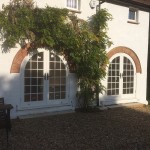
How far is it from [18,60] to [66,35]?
1953 millimetres

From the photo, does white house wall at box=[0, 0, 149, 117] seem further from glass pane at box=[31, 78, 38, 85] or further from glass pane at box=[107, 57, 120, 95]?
glass pane at box=[107, 57, 120, 95]

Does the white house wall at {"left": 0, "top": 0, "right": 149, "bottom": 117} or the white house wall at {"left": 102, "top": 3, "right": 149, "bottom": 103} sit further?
the white house wall at {"left": 102, "top": 3, "right": 149, "bottom": 103}

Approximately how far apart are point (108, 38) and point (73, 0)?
2108mm

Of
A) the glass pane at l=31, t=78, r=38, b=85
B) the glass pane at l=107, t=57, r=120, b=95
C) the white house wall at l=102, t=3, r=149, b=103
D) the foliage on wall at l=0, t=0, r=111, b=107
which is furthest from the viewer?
the glass pane at l=107, t=57, r=120, b=95

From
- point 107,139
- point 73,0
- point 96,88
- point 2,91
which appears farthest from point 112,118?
point 73,0

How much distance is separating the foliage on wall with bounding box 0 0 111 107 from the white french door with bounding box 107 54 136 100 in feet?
3.86

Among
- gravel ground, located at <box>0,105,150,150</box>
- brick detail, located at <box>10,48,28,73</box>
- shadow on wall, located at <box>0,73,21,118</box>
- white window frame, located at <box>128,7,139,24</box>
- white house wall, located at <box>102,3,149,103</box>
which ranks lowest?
gravel ground, located at <box>0,105,150,150</box>

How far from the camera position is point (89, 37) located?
1273 centimetres

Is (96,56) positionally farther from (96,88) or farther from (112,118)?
(112,118)

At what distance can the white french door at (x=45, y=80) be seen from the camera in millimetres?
12102

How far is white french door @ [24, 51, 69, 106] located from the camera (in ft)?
39.7

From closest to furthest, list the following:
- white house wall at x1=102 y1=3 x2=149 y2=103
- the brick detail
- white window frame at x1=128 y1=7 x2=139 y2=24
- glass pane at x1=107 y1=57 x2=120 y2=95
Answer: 1. the brick detail
2. white house wall at x1=102 y1=3 x2=149 y2=103
3. glass pane at x1=107 y1=57 x2=120 y2=95
4. white window frame at x1=128 y1=7 x2=139 y2=24

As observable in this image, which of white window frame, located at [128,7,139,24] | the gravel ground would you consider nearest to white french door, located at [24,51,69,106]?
the gravel ground

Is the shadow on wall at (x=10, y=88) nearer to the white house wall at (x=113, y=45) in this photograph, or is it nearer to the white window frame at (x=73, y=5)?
the white house wall at (x=113, y=45)
